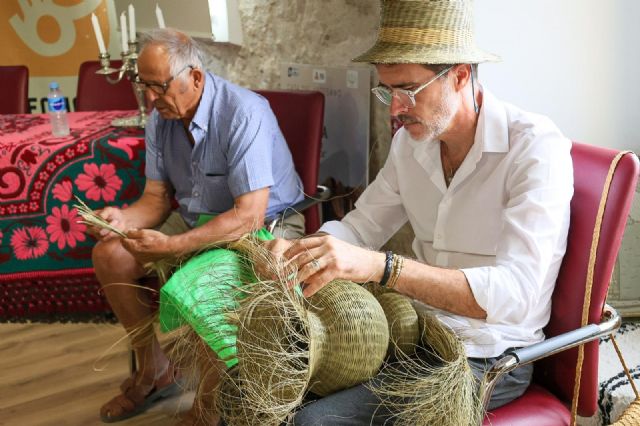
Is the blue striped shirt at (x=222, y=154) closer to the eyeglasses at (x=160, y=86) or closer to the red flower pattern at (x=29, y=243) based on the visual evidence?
the eyeglasses at (x=160, y=86)

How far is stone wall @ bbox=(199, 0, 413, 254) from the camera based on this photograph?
9.12 feet

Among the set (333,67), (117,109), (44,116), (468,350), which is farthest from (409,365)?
(117,109)

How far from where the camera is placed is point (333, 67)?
296 cm

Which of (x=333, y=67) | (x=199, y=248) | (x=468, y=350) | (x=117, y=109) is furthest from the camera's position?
(x=117, y=109)

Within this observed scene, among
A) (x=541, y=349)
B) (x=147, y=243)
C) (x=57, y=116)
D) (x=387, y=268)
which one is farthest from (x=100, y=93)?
(x=541, y=349)

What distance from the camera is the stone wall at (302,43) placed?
2.78 metres

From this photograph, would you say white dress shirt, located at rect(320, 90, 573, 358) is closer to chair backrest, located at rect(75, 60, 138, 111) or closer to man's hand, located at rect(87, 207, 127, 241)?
man's hand, located at rect(87, 207, 127, 241)

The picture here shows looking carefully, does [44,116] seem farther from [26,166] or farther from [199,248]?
[199,248]

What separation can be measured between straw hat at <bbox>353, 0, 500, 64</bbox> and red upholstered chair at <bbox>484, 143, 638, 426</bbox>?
33 cm

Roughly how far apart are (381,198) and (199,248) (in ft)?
1.65

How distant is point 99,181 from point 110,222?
1.11 feet

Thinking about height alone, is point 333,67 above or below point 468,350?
above

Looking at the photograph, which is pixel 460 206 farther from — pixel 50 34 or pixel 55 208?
pixel 50 34

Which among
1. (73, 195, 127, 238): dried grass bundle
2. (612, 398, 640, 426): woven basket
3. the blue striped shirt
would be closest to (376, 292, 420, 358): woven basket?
(612, 398, 640, 426): woven basket
